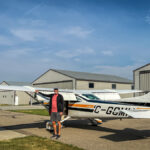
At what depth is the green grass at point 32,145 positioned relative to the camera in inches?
246

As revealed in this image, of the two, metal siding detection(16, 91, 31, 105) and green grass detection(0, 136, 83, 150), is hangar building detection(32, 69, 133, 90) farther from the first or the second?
green grass detection(0, 136, 83, 150)

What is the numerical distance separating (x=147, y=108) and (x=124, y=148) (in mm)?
1880

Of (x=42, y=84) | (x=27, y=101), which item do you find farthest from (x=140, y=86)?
(x=27, y=101)

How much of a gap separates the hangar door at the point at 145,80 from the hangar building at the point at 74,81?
11.4 meters

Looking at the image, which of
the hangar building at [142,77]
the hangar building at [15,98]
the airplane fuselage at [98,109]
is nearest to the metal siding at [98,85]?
the hangar building at [142,77]

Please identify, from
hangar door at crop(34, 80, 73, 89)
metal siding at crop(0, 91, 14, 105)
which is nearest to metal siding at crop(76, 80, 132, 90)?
hangar door at crop(34, 80, 73, 89)

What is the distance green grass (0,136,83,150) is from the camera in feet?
20.5

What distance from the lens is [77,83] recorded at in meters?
30.2

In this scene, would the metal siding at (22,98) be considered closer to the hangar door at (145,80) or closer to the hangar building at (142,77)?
the hangar building at (142,77)

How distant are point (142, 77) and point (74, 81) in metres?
11.8

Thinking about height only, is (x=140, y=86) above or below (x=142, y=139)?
above

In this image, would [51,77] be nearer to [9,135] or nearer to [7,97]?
[7,97]

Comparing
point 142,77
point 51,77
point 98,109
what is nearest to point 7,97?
point 51,77

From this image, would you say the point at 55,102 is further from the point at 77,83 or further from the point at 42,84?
the point at 42,84
